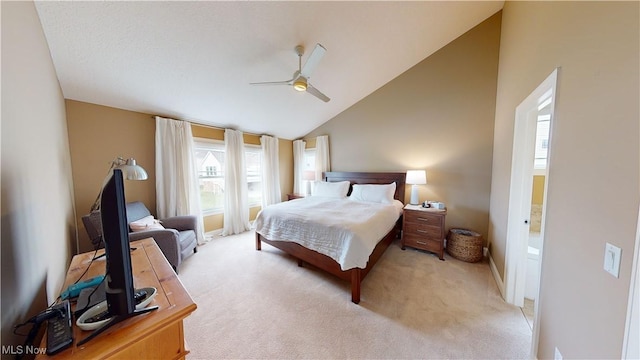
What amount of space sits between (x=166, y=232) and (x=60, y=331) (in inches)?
76.8

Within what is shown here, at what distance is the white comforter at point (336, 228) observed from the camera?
204 centimetres

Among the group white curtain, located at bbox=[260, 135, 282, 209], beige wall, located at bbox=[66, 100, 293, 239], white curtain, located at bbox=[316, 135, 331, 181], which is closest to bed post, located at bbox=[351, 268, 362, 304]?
white curtain, located at bbox=[316, 135, 331, 181]

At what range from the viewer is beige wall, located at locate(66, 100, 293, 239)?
2576mm

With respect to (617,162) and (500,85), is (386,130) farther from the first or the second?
(617,162)

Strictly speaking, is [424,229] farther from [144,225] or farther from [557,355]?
[144,225]

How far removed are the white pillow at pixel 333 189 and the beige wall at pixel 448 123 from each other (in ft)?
2.44

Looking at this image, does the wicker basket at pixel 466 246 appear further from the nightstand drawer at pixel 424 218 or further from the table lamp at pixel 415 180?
the table lamp at pixel 415 180

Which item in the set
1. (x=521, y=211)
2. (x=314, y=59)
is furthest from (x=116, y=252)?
(x=521, y=211)

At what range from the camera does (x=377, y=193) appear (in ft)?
11.6

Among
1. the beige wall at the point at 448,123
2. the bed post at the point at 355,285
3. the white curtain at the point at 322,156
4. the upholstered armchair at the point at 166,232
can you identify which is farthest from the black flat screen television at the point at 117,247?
the white curtain at the point at 322,156

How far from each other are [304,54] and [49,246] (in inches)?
114

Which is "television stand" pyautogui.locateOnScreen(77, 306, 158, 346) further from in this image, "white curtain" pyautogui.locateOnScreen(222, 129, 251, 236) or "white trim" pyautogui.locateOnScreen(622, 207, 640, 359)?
"white curtain" pyautogui.locateOnScreen(222, 129, 251, 236)

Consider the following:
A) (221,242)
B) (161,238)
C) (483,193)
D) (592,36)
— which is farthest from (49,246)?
(483,193)

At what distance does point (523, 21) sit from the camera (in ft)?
6.17
